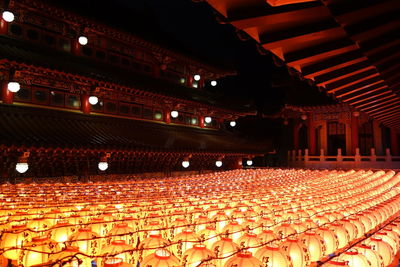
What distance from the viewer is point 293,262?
3.46m

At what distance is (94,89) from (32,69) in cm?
253

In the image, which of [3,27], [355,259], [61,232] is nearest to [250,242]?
[355,259]

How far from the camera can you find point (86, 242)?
12.7ft

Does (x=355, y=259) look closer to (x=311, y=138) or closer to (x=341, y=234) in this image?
(x=341, y=234)

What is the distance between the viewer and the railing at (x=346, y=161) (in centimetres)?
1836

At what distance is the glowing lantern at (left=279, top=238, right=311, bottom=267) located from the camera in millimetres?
3455

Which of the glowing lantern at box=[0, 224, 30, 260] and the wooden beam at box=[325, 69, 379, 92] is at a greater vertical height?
the wooden beam at box=[325, 69, 379, 92]

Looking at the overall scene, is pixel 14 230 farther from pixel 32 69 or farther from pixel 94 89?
pixel 94 89

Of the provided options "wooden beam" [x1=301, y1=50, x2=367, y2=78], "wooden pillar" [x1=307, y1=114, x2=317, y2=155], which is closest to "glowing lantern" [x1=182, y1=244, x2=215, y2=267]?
"wooden beam" [x1=301, y1=50, x2=367, y2=78]

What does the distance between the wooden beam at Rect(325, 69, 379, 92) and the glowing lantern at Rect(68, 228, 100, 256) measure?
497 cm

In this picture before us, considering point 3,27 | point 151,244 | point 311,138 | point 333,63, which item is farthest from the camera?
point 311,138

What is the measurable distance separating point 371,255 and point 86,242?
3305 millimetres

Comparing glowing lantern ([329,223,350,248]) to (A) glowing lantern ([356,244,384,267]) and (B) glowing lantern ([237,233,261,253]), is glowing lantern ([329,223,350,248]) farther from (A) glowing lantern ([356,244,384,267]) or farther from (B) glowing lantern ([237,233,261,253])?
(B) glowing lantern ([237,233,261,253])

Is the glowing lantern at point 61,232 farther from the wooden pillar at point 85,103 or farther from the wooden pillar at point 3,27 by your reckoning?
the wooden pillar at point 3,27
